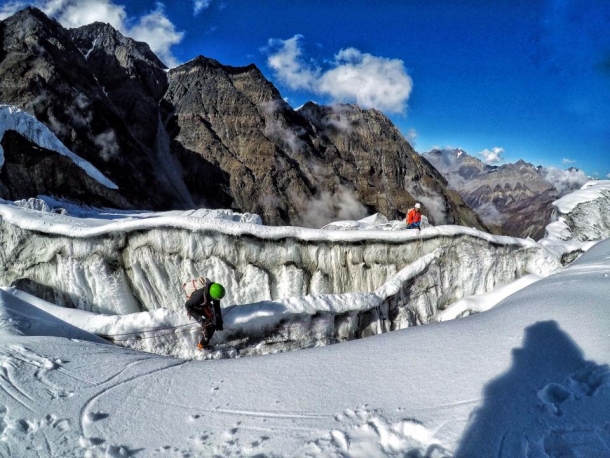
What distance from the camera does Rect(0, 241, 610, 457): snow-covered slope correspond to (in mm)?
2604

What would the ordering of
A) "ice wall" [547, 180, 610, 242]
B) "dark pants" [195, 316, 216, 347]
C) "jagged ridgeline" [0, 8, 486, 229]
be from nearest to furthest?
"dark pants" [195, 316, 216, 347] < "ice wall" [547, 180, 610, 242] < "jagged ridgeline" [0, 8, 486, 229]

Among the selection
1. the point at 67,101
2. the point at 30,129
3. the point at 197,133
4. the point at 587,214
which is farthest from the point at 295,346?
the point at 197,133

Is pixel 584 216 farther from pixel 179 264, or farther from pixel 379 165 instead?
pixel 379 165

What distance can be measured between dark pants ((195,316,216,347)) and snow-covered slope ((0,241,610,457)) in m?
1.14

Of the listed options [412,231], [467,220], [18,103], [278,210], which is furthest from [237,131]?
[412,231]

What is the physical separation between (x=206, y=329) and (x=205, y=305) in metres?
0.38

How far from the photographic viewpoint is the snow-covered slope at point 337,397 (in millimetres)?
2604

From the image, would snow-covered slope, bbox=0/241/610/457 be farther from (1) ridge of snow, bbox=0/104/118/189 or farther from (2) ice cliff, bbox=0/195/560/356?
(1) ridge of snow, bbox=0/104/118/189

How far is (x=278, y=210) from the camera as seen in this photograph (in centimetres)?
6625

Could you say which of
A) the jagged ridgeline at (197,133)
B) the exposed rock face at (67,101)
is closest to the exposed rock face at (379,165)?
the jagged ridgeline at (197,133)

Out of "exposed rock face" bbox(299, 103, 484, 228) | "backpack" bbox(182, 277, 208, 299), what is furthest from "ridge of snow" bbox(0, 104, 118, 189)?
"exposed rock face" bbox(299, 103, 484, 228)

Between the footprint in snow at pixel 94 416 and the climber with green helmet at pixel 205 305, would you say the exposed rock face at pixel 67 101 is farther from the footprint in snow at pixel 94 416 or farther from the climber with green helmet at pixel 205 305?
the footprint in snow at pixel 94 416

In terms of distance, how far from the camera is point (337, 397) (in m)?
3.16

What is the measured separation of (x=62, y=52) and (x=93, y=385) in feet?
242
